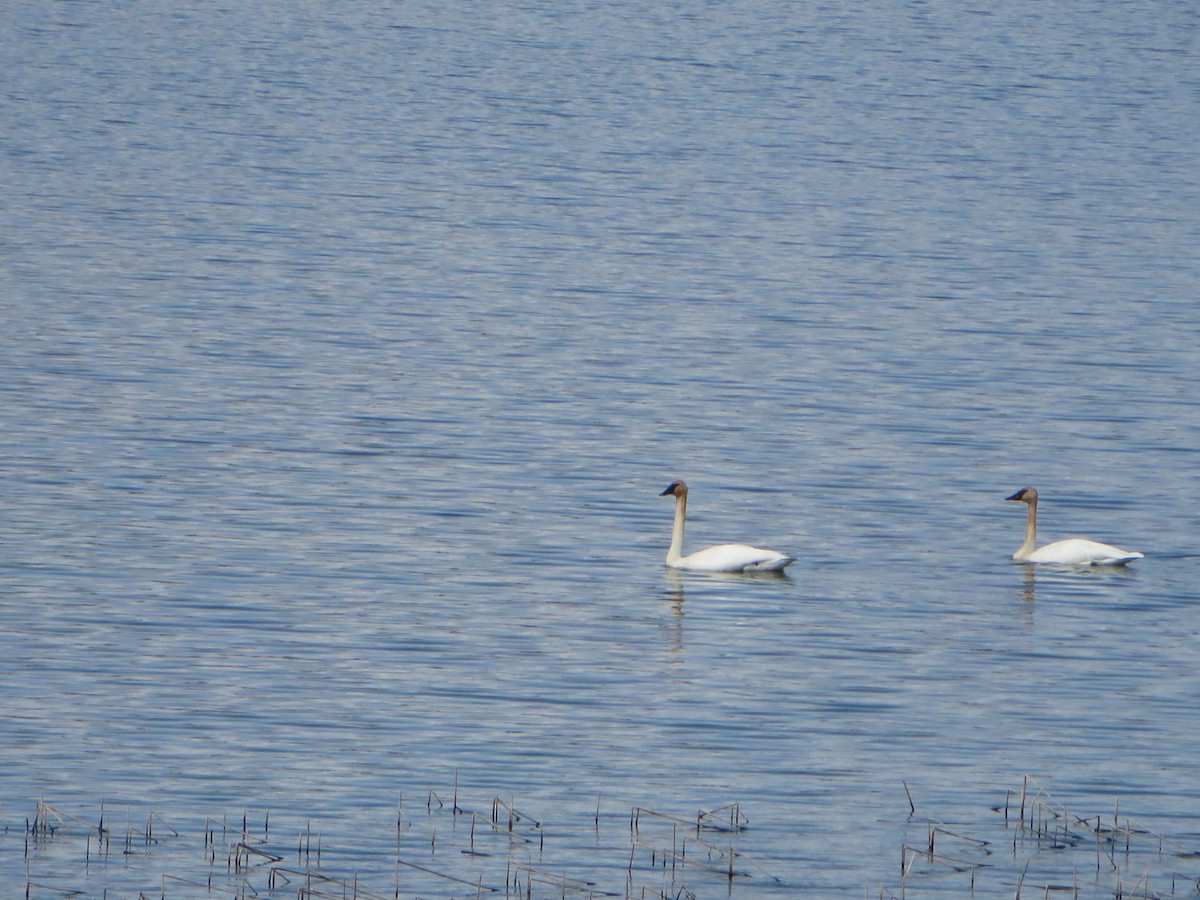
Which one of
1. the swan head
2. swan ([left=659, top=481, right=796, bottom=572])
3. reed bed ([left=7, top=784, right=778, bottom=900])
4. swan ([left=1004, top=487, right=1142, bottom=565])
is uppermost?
the swan head

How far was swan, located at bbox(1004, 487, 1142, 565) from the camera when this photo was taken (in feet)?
72.9

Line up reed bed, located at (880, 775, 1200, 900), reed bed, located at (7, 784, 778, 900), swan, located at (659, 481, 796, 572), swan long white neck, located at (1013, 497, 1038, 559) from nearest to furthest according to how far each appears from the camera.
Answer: reed bed, located at (7, 784, 778, 900), reed bed, located at (880, 775, 1200, 900), swan, located at (659, 481, 796, 572), swan long white neck, located at (1013, 497, 1038, 559)

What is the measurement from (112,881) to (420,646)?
21.0 feet

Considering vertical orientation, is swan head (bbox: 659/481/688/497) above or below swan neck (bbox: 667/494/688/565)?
above

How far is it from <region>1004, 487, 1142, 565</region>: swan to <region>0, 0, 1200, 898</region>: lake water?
0.19 metres

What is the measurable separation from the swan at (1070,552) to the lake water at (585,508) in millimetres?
188

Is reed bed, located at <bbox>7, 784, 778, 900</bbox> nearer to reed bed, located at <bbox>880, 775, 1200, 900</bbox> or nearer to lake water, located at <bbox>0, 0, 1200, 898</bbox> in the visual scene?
lake water, located at <bbox>0, 0, 1200, 898</bbox>

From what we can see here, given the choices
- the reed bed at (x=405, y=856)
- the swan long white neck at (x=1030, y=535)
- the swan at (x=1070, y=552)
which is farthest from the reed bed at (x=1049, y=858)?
the swan long white neck at (x=1030, y=535)

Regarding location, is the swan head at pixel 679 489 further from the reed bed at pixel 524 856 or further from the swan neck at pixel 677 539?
the reed bed at pixel 524 856

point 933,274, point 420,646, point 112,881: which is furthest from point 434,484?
point 933,274

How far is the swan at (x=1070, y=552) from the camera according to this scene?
22219 mm

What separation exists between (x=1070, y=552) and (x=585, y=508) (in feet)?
16.8

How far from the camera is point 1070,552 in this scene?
73.2 ft

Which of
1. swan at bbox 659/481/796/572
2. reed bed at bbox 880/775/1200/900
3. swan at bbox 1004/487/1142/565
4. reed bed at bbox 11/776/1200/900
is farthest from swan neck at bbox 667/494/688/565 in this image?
reed bed at bbox 11/776/1200/900
